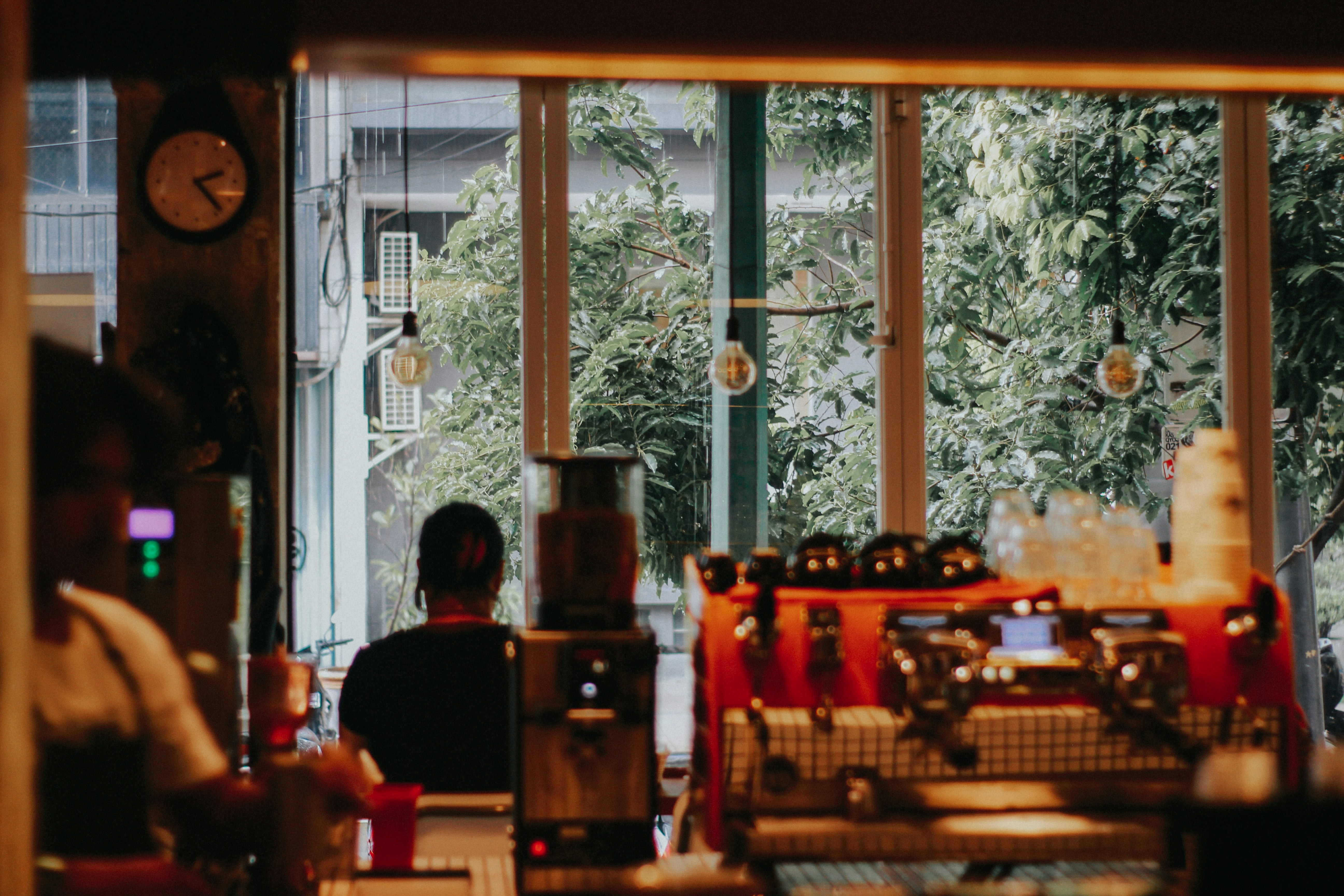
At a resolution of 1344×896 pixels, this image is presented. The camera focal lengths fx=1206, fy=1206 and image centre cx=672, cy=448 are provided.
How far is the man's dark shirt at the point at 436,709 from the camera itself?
2867mm

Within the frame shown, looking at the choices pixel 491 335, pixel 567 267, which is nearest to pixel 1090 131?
pixel 567 267

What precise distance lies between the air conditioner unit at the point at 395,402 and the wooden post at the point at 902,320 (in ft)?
5.44

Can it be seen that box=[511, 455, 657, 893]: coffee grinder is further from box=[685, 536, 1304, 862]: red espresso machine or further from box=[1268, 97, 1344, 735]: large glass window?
box=[1268, 97, 1344, 735]: large glass window

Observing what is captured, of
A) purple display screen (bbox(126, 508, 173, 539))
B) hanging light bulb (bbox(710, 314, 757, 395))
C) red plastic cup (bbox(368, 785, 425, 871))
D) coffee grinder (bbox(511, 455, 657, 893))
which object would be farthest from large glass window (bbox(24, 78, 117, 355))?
coffee grinder (bbox(511, 455, 657, 893))

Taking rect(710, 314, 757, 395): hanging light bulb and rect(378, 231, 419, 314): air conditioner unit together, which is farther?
rect(378, 231, 419, 314): air conditioner unit

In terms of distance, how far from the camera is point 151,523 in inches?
79.2

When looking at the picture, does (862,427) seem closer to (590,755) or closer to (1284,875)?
(590,755)

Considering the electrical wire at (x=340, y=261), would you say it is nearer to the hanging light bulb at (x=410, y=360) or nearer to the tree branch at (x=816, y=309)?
the hanging light bulb at (x=410, y=360)

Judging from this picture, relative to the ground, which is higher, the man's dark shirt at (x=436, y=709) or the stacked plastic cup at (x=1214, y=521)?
the stacked plastic cup at (x=1214, y=521)

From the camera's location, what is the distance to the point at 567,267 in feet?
13.7

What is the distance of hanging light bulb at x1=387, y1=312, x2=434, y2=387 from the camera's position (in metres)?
3.92

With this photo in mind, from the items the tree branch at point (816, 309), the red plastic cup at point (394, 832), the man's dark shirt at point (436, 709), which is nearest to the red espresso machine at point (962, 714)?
the red plastic cup at point (394, 832)

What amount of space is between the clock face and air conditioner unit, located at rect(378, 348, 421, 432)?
74cm

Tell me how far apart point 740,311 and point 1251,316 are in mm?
1929
